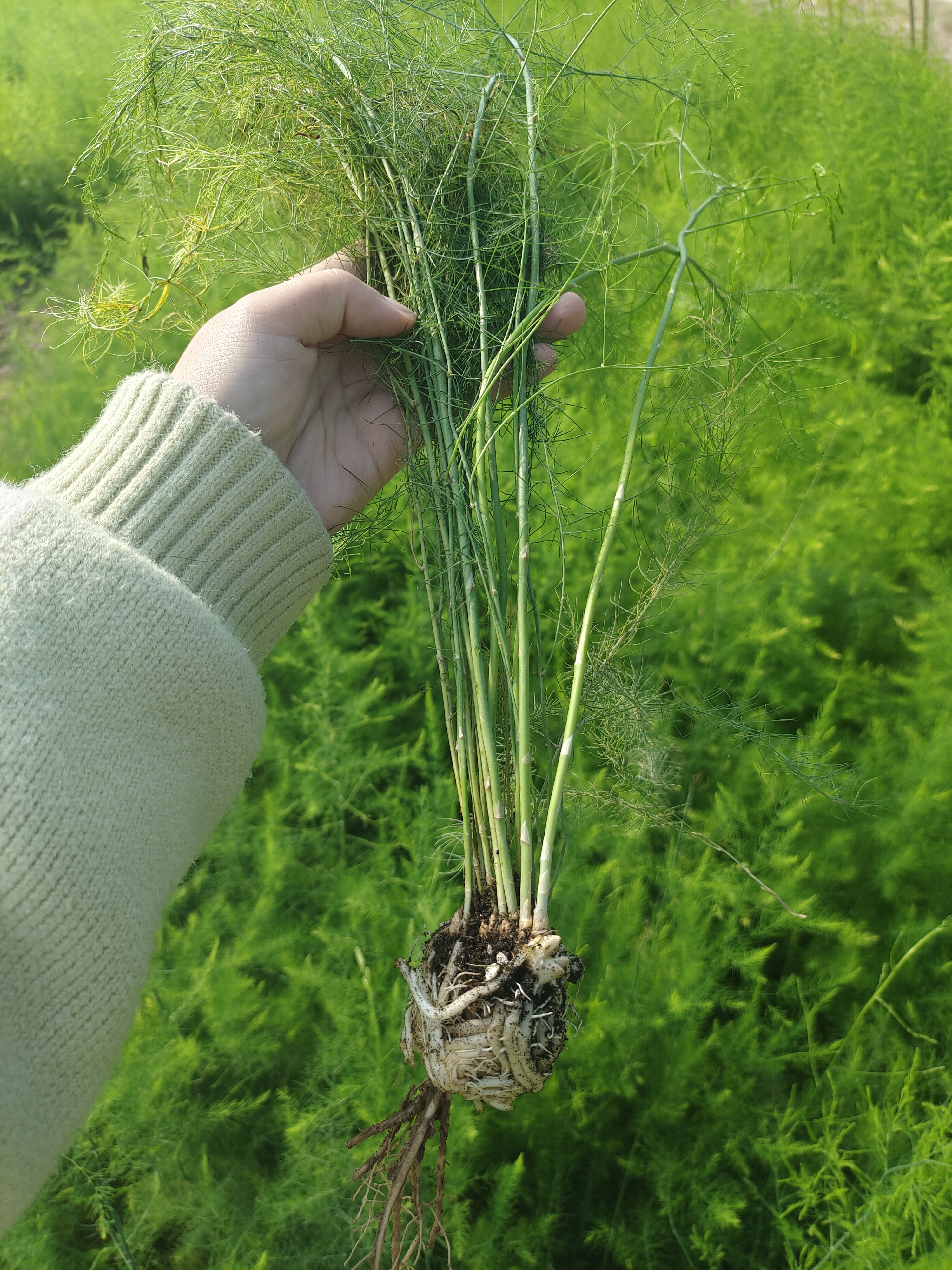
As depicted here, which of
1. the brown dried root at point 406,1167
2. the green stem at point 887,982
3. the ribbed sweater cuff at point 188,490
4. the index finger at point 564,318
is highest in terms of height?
the index finger at point 564,318

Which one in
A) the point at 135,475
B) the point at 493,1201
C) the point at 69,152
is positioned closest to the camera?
the point at 135,475

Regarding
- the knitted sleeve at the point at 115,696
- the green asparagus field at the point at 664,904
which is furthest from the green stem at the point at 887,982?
the knitted sleeve at the point at 115,696

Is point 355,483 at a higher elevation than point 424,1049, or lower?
higher

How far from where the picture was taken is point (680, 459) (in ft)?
5.58

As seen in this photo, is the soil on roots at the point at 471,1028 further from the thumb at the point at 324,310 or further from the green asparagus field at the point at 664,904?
the thumb at the point at 324,310

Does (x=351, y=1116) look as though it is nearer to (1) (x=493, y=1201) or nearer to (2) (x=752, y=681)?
(1) (x=493, y=1201)

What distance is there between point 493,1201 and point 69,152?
3222mm

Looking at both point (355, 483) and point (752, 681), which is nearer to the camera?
point (355, 483)

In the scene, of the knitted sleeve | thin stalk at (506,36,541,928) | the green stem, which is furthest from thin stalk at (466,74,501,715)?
the green stem

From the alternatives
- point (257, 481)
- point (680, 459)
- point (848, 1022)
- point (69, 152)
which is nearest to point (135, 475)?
point (257, 481)

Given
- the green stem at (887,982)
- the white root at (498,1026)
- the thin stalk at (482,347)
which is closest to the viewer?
the white root at (498,1026)

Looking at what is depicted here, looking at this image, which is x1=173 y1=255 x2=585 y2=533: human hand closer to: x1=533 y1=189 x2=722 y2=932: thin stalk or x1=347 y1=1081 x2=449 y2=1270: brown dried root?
x1=533 y1=189 x2=722 y2=932: thin stalk

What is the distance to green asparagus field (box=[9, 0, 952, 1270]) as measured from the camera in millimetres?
1142

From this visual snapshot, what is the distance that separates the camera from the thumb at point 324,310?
1032 mm
